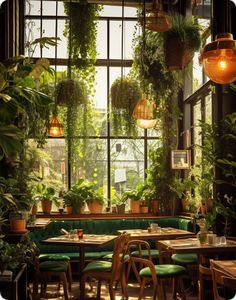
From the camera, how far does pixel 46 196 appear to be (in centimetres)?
877

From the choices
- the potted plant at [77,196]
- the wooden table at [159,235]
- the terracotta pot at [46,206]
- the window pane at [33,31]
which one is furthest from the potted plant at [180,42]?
the terracotta pot at [46,206]

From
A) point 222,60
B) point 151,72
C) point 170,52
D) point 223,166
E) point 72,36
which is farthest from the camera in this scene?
point 72,36

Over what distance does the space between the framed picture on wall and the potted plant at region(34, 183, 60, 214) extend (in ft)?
6.88

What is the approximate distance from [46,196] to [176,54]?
347cm

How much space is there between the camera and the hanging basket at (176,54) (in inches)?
269

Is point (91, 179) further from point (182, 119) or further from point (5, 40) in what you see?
point (5, 40)

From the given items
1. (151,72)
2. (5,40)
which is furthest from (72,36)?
(5,40)

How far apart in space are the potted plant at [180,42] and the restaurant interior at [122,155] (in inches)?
0.6

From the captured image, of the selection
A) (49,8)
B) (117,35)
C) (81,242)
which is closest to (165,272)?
(81,242)

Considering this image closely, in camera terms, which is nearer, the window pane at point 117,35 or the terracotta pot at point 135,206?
the terracotta pot at point 135,206

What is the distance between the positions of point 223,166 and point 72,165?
3.60 metres

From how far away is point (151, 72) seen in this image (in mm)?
7520

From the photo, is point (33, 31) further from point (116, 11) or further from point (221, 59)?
point (221, 59)

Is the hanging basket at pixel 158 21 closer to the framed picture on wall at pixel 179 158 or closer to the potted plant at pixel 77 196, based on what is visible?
the framed picture on wall at pixel 179 158
